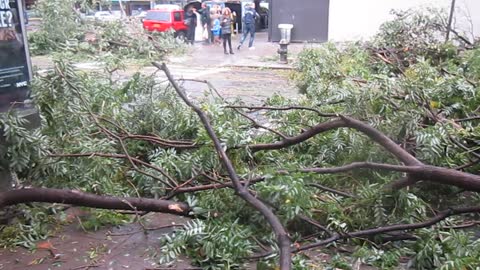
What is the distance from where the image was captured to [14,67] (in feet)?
12.0

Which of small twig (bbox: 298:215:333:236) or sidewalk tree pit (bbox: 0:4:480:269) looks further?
small twig (bbox: 298:215:333:236)

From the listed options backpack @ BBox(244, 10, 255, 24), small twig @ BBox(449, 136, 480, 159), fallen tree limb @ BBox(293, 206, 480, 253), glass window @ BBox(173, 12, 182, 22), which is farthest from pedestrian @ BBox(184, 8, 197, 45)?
fallen tree limb @ BBox(293, 206, 480, 253)

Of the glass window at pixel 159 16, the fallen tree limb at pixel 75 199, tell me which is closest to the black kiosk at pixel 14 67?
the fallen tree limb at pixel 75 199

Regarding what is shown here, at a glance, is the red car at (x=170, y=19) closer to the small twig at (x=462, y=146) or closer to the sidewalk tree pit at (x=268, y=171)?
the sidewalk tree pit at (x=268, y=171)

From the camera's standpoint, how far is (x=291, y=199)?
287 cm

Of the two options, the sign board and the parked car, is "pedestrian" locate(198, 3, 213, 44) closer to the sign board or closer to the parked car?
the parked car

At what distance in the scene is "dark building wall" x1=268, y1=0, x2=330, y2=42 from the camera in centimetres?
2036

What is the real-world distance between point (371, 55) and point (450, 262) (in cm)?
737

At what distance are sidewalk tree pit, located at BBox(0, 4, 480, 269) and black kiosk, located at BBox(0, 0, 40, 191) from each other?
0.47ft

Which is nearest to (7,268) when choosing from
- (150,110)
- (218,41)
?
(150,110)

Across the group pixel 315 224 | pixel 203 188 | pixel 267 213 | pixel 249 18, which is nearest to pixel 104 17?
pixel 249 18

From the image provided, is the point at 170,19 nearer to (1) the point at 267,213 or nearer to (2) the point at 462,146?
(2) the point at 462,146

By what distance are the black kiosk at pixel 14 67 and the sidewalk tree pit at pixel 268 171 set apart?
0.14 meters

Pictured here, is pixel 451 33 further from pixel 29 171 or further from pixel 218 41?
pixel 218 41
